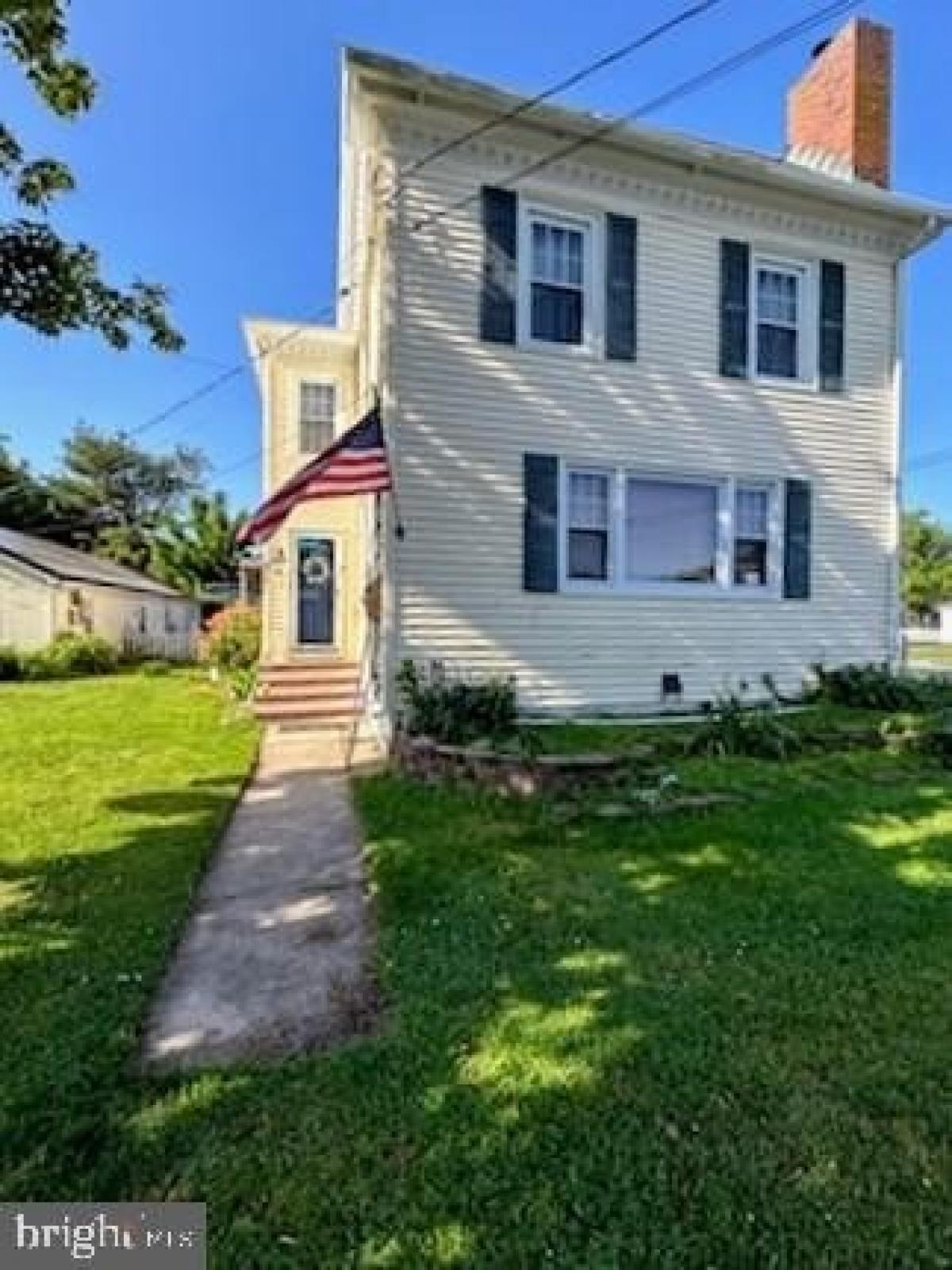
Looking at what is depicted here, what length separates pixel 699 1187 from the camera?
247 cm

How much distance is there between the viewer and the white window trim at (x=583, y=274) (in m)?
9.73

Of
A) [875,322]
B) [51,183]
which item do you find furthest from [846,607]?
[51,183]

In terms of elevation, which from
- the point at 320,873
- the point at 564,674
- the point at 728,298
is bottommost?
the point at 320,873

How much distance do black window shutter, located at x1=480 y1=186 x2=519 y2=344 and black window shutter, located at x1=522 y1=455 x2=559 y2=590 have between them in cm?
143

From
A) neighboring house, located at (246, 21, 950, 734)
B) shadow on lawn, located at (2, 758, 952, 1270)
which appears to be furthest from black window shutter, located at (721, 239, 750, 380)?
shadow on lawn, located at (2, 758, 952, 1270)

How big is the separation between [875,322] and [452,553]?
6.75 metres

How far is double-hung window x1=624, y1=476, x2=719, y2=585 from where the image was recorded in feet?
34.1

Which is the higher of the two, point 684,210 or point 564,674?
point 684,210

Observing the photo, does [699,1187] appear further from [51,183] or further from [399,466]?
[399,466]

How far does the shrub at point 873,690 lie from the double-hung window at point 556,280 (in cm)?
522

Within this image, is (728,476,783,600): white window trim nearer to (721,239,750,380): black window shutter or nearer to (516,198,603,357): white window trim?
(721,239,750,380): black window shutter

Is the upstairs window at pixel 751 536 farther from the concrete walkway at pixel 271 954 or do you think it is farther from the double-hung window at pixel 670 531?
the concrete walkway at pixel 271 954

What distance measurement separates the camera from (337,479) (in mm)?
8273

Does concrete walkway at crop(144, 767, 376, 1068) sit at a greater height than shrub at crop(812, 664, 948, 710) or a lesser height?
lesser
